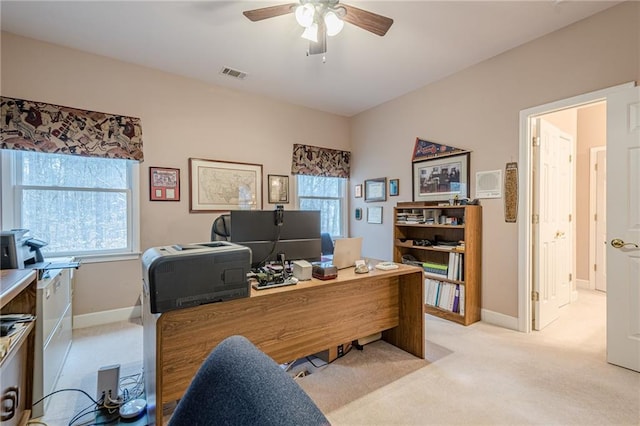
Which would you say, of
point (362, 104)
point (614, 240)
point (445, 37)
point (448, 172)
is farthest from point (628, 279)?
point (362, 104)

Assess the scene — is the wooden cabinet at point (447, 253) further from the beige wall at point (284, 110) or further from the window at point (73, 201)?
the window at point (73, 201)

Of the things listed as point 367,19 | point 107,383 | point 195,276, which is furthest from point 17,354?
point 367,19

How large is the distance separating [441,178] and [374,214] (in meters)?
1.28

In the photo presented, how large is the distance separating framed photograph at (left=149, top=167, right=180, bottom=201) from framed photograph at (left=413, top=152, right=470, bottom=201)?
3094mm

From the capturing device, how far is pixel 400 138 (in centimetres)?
414

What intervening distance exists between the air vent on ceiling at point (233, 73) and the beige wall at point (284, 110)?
402mm

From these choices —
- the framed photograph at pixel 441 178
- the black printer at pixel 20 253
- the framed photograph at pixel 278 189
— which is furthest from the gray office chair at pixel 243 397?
the framed photograph at pixel 278 189

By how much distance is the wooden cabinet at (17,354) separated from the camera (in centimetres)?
135

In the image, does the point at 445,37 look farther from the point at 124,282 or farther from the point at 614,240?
the point at 124,282

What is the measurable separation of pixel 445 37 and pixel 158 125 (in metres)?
3.25

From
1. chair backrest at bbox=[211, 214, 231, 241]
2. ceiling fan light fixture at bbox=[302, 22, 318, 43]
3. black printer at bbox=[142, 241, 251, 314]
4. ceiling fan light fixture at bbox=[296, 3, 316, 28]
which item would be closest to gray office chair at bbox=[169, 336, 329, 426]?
black printer at bbox=[142, 241, 251, 314]

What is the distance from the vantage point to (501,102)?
306 centimetres

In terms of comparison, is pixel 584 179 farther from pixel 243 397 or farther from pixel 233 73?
pixel 243 397

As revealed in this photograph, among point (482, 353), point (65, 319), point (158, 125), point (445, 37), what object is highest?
point (445, 37)
